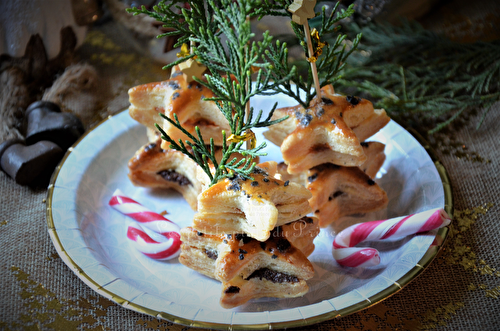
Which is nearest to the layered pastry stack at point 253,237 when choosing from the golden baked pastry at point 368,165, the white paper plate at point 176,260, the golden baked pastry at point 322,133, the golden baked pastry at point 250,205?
the golden baked pastry at point 250,205

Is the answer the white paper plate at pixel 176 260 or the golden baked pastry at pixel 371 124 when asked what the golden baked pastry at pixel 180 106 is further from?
the golden baked pastry at pixel 371 124

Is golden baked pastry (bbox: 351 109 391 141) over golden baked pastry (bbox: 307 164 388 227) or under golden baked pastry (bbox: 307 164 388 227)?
over

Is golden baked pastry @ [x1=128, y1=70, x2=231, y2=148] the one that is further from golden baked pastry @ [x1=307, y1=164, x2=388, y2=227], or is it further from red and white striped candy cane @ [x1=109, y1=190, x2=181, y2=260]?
golden baked pastry @ [x1=307, y1=164, x2=388, y2=227]

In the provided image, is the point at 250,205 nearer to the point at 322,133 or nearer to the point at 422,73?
the point at 322,133

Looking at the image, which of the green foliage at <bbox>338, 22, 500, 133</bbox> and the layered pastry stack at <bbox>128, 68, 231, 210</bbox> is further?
the green foliage at <bbox>338, 22, 500, 133</bbox>

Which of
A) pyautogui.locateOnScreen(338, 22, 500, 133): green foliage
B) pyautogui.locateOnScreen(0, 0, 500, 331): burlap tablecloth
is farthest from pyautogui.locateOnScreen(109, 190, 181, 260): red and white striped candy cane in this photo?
pyautogui.locateOnScreen(338, 22, 500, 133): green foliage
